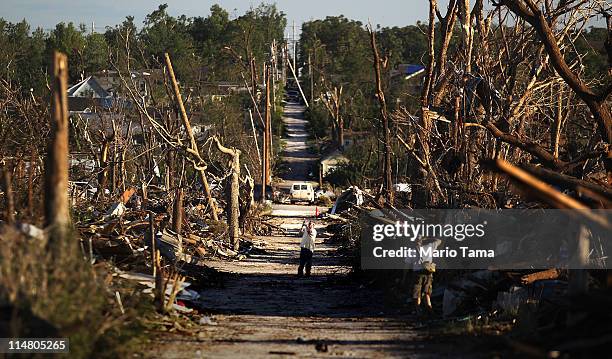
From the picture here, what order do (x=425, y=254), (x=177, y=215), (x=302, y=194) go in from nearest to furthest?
(x=425, y=254) → (x=177, y=215) → (x=302, y=194)

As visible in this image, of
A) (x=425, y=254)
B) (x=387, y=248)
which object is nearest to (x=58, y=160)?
(x=425, y=254)

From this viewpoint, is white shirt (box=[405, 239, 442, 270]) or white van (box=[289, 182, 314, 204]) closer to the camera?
white shirt (box=[405, 239, 442, 270])

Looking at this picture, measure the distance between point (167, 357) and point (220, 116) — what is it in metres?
50.4

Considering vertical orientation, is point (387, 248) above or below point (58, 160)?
below

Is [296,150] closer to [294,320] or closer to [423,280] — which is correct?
[423,280]

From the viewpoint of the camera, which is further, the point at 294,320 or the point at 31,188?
the point at 31,188

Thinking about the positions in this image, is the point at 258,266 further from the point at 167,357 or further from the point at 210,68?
the point at 210,68

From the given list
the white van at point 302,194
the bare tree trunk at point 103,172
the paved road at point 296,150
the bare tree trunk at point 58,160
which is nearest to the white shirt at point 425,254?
the bare tree trunk at point 58,160

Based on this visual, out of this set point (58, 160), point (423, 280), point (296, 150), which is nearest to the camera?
point (58, 160)

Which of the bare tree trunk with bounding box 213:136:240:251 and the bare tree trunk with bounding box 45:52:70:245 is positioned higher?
the bare tree trunk with bounding box 45:52:70:245

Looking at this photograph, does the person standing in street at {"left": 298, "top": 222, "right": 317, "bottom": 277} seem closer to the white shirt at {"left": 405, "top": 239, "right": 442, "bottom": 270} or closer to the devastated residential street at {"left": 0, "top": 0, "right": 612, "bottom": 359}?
the devastated residential street at {"left": 0, "top": 0, "right": 612, "bottom": 359}

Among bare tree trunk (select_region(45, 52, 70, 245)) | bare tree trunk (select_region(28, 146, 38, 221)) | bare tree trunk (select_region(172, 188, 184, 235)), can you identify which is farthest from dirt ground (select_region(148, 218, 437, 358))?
bare tree trunk (select_region(28, 146, 38, 221))

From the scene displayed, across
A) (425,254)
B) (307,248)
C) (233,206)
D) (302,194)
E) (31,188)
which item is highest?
(31,188)

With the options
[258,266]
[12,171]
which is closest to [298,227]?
[258,266]
